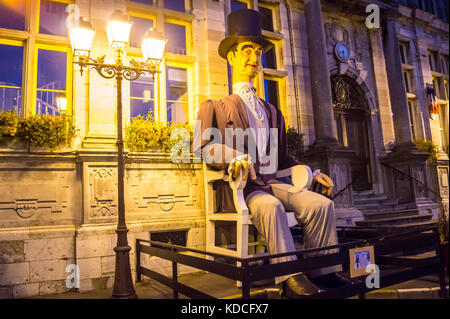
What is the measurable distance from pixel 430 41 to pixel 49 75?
10.9m

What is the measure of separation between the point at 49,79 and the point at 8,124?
3.22 ft

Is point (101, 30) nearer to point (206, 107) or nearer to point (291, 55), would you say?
point (206, 107)

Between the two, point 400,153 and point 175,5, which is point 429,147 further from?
point 175,5

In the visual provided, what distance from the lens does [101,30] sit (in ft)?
17.0

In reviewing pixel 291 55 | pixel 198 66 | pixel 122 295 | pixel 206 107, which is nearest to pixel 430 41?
pixel 291 55

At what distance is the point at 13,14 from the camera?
497 cm

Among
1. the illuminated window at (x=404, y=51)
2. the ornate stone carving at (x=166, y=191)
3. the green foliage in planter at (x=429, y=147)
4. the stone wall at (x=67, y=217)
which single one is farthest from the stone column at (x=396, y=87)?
the stone wall at (x=67, y=217)

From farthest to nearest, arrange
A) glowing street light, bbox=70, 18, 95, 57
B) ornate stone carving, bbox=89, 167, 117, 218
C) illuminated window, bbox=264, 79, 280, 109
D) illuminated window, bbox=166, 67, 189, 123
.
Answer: illuminated window, bbox=264, 79, 280, 109 → illuminated window, bbox=166, 67, 189, 123 → ornate stone carving, bbox=89, 167, 117, 218 → glowing street light, bbox=70, 18, 95, 57

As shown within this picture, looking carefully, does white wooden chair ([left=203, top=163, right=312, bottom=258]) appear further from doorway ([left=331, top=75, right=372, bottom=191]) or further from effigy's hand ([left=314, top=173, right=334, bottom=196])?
doorway ([left=331, top=75, right=372, bottom=191])

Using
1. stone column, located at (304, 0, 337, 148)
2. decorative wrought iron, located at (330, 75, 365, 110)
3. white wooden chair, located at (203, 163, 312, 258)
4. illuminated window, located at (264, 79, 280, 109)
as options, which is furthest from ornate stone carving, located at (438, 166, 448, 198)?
white wooden chair, located at (203, 163, 312, 258)

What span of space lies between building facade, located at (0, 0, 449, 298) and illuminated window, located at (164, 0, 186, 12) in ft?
0.07

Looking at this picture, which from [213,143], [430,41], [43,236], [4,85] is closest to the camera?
[213,143]

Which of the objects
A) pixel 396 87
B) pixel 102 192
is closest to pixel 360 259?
pixel 102 192

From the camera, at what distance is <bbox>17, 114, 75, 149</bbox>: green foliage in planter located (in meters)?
4.46
